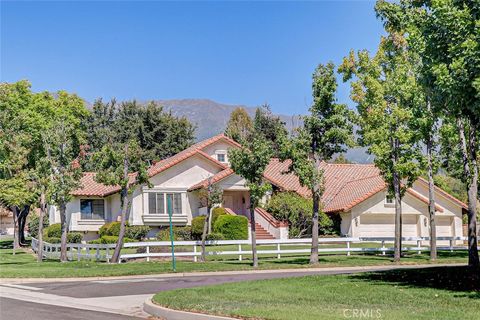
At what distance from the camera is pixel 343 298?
14969 millimetres

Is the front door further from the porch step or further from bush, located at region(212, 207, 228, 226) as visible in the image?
the porch step

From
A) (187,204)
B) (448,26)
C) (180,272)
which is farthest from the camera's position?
(187,204)

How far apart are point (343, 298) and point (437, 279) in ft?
16.2

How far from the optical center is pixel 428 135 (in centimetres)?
2902

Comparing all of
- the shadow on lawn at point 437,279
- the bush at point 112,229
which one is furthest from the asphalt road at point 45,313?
the bush at point 112,229

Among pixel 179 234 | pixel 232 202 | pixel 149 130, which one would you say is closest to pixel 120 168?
pixel 179 234

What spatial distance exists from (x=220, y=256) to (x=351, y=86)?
11104 millimetres

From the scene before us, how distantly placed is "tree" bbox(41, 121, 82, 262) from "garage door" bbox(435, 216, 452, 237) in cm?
2769

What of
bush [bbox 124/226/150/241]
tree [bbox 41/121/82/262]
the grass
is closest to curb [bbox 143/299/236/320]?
the grass

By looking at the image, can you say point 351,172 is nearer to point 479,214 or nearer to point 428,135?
point 479,214

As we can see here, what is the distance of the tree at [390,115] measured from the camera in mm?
29359

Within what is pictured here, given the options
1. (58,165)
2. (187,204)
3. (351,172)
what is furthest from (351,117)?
(351,172)

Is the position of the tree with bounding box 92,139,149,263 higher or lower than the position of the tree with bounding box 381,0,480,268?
lower

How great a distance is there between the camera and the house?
46188 mm
